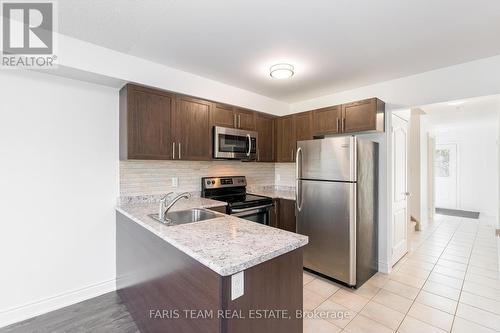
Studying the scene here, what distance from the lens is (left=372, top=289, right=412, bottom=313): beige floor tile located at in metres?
2.27

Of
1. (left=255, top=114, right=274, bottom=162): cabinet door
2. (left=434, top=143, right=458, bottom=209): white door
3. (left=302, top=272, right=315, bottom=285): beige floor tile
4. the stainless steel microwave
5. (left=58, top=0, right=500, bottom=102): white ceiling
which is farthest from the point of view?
(left=434, top=143, right=458, bottom=209): white door

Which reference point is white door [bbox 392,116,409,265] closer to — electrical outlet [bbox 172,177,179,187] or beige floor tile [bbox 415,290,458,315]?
beige floor tile [bbox 415,290,458,315]

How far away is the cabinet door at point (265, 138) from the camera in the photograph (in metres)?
3.66

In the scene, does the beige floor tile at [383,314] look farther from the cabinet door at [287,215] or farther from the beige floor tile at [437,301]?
the cabinet door at [287,215]

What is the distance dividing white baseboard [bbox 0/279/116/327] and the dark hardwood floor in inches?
1.8

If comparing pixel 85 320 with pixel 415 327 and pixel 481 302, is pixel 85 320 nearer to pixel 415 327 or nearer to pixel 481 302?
pixel 415 327

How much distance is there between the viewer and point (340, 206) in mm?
2676

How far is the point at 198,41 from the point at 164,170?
1.58 meters

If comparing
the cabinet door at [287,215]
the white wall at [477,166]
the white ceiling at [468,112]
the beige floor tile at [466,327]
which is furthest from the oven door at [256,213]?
the white wall at [477,166]

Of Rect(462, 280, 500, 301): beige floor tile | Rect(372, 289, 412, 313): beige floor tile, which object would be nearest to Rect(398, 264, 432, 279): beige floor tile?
Rect(462, 280, 500, 301): beige floor tile

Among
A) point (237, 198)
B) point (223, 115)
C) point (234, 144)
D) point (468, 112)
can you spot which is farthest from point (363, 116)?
point (468, 112)

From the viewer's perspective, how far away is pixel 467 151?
672cm

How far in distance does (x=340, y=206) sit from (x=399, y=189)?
4.19 feet

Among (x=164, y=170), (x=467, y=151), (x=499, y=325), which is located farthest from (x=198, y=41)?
(x=467, y=151)
